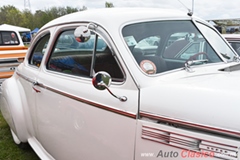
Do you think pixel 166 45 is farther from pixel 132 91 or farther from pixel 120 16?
pixel 132 91

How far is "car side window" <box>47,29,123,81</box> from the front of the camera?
2018 millimetres

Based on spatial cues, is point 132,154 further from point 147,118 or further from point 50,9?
point 50,9

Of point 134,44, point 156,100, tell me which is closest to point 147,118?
point 156,100

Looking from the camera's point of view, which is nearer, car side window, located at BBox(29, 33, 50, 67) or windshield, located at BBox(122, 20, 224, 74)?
Answer: windshield, located at BBox(122, 20, 224, 74)

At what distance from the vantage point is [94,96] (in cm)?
193

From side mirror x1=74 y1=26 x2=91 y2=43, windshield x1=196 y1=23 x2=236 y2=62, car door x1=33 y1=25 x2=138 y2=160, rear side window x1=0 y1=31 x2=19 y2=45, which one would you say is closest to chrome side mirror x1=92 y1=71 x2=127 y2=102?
car door x1=33 y1=25 x2=138 y2=160

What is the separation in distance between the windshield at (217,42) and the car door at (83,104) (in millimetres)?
1131

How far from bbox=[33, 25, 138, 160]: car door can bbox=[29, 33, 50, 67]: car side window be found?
30 centimetres

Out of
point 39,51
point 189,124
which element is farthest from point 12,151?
point 189,124

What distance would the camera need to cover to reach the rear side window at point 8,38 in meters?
7.75

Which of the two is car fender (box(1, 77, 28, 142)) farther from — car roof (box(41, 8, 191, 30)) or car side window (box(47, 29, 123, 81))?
car roof (box(41, 8, 191, 30))

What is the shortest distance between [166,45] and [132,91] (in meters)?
0.80

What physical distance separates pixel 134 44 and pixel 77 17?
74 cm

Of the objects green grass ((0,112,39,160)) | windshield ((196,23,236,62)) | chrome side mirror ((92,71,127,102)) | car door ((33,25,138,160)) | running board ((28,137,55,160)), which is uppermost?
windshield ((196,23,236,62))
